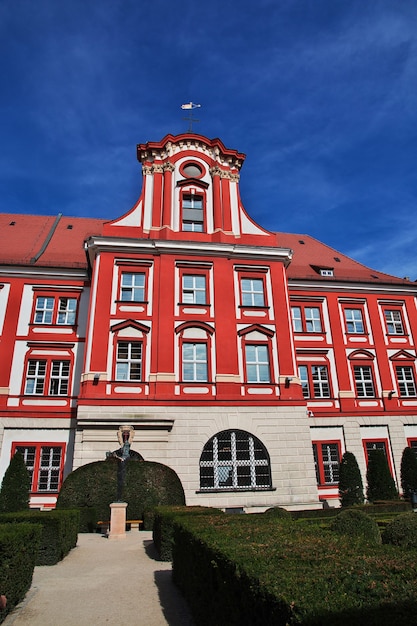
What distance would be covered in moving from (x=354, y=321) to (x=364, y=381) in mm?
3868

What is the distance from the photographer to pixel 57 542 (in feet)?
34.4

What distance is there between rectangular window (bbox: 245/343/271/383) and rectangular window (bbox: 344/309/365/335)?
7914 millimetres

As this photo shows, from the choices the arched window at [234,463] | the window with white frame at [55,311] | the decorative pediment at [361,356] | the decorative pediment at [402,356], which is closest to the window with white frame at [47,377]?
the window with white frame at [55,311]

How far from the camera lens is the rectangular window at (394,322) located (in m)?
29.0

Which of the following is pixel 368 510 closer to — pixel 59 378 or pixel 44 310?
pixel 59 378

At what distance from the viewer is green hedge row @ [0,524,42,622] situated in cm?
662

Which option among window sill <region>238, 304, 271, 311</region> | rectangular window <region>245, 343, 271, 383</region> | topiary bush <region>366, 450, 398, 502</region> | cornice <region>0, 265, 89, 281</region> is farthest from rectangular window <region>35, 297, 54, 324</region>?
topiary bush <region>366, 450, 398, 502</region>

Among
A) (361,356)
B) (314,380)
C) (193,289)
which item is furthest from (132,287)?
(361,356)

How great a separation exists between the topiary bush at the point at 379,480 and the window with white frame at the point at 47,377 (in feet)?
54.5

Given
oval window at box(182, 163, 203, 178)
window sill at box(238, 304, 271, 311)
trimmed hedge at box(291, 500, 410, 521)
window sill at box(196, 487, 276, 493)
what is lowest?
trimmed hedge at box(291, 500, 410, 521)

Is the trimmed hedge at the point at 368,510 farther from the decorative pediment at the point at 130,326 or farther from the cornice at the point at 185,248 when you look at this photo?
the cornice at the point at 185,248

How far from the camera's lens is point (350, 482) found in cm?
2289

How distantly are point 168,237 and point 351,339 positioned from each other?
1307cm

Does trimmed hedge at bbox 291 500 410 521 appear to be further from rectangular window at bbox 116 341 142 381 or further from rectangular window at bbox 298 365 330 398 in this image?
rectangular window at bbox 116 341 142 381
